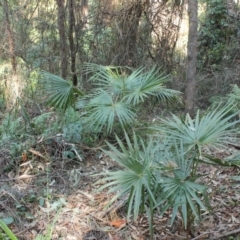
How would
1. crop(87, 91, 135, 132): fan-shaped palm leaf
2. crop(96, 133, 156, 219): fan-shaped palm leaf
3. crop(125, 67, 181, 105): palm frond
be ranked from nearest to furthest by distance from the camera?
crop(96, 133, 156, 219): fan-shaped palm leaf, crop(87, 91, 135, 132): fan-shaped palm leaf, crop(125, 67, 181, 105): palm frond

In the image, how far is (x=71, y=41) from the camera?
7152 mm

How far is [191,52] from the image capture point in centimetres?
550

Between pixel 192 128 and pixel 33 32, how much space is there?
615 centimetres

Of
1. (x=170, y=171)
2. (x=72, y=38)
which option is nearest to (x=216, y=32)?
(x=72, y=38)

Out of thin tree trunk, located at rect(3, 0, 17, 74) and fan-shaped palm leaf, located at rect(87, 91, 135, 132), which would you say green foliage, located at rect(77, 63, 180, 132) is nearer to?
fan-shaped palm leaf, located at rect(87, 91, 135, 132)

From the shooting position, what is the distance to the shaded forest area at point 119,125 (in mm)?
2635

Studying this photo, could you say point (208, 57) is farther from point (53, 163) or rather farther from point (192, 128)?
point (192, 128)

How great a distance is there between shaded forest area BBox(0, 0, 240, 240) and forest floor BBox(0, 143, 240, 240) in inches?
0.5

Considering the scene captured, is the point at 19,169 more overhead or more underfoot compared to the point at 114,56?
more underfoot

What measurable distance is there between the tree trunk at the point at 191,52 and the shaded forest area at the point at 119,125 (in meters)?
0.02

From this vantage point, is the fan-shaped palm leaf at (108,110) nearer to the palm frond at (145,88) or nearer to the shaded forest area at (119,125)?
the shaded forest area at (119,125)

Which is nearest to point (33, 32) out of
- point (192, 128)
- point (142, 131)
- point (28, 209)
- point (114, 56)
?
Answer: point (114, 56)

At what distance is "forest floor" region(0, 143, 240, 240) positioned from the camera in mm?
3164

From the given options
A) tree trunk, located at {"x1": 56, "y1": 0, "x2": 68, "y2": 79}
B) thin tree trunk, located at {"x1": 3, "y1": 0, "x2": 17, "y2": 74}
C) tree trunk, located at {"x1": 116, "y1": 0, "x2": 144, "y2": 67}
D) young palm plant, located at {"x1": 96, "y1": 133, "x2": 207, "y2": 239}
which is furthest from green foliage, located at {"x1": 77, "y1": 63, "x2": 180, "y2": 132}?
thin tree trunk, located at {"x1": 3, "y1": 0, "x2": 17, "y2": 74}
